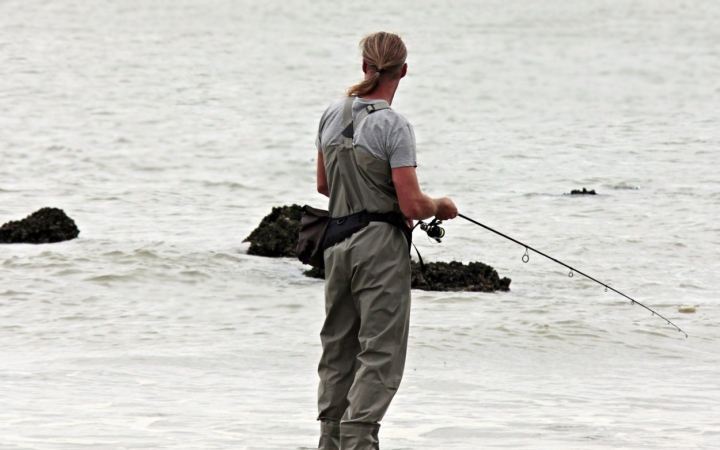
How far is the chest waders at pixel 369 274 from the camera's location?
4281 millimetres

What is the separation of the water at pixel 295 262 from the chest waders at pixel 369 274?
1.34m

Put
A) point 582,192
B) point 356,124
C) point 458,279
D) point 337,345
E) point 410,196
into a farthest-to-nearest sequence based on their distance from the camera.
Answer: point 582,192, point 458,279, point 337,345, point 356,124, point 410,196

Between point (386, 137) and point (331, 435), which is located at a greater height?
point (386, 137)

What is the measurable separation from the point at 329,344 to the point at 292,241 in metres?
8.69

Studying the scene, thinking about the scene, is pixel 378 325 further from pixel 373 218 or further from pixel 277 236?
pixel 277 236

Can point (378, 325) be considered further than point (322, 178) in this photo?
No

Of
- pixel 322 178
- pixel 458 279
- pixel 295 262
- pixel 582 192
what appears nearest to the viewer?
pixel 322 178

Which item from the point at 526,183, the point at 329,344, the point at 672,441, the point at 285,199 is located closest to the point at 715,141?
the point at 526,183

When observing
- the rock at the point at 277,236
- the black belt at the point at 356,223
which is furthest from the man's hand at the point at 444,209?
the rock at the point at 277,236

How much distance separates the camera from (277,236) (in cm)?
1314

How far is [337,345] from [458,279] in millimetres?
6944

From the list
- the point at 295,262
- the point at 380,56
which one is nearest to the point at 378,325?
the point at 380,56

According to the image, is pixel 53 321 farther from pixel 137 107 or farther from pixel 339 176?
pixel 137 107

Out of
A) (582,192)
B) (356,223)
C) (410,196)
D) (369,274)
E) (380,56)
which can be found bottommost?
(369,274)
